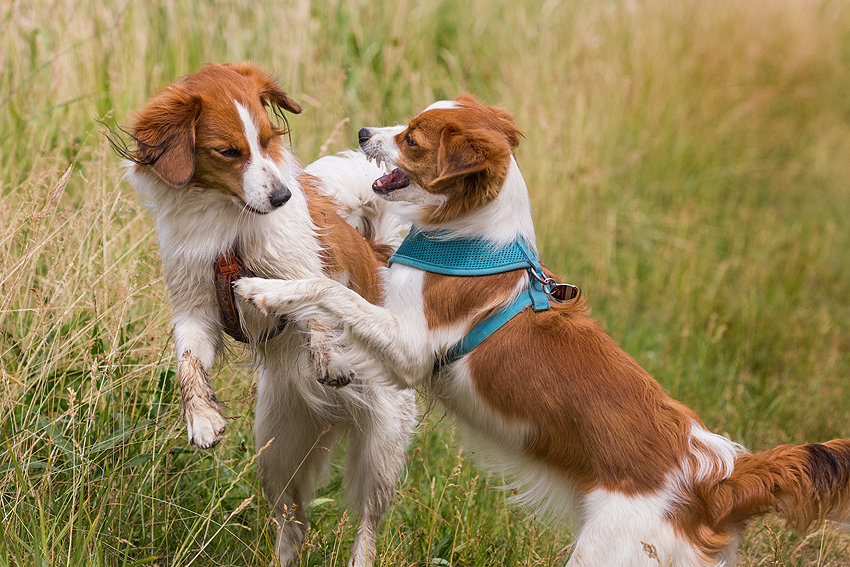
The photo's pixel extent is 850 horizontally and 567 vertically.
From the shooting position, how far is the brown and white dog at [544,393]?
2.46 metres

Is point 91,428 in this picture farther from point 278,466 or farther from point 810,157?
point 810,157

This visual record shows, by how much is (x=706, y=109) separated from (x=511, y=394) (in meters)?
6.49

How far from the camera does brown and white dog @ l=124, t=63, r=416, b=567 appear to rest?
2.58 m

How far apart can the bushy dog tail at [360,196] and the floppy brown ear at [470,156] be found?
46 centimetres

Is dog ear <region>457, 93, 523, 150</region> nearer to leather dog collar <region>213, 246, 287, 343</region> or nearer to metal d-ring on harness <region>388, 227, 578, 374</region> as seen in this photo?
metal d-ring on harness <region>388, 227, 578, 374</region>

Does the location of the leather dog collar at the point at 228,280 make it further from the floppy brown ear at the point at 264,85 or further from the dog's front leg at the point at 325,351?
the floppy brown ear at the point at 264,85

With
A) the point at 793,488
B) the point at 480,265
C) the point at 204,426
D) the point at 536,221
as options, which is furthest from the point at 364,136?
the point at 536,221

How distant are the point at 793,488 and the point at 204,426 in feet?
6.10

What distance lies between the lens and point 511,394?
2.64 m

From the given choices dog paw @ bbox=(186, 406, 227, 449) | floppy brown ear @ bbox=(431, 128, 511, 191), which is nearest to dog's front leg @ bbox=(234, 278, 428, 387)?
dog paw @ bbox=(186, 406, 227, 449)

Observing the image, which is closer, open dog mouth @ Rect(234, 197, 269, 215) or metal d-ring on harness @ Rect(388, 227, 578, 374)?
open dog mouth @ Rect(234, 197, 269, 215)

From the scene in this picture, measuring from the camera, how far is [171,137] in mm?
2547

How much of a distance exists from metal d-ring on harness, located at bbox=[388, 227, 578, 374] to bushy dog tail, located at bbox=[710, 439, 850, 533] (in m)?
0.85

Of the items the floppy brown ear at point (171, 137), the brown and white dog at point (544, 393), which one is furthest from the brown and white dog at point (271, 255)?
the brown and white dog at point (544, 393)
